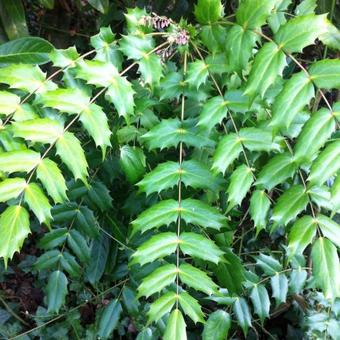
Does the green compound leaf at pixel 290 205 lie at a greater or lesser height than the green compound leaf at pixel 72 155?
lesser

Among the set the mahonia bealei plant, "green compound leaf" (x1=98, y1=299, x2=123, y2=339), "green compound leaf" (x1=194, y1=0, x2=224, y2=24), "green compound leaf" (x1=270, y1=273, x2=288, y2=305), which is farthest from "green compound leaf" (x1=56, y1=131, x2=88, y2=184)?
"green compound leaf" (x1=270, y1=273, x2=288, y2=305)

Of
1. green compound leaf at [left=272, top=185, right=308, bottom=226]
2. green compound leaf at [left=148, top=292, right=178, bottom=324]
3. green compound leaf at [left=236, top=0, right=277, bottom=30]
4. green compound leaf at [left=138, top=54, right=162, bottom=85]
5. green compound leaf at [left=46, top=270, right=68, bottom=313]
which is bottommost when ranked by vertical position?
green compound leaf at [left=46, top=270, right=68, bottom=313]

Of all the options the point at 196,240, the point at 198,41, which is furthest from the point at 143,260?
the point at 198,41

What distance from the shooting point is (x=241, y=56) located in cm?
115

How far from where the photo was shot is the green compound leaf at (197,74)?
1.21 metres

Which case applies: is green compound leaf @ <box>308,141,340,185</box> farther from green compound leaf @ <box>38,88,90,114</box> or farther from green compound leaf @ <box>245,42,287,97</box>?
green compound leaf @ <box>38,88,90,114</box>

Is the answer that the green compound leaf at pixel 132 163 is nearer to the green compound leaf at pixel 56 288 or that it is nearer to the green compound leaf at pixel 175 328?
the green compound leaf at pixel 175 328

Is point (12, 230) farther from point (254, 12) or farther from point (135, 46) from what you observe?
point (254, 12)

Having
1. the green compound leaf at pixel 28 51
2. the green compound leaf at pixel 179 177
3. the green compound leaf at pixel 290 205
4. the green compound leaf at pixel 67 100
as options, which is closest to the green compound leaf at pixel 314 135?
the green compound leaf at pixel 290 205

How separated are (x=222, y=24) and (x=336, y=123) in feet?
1.37

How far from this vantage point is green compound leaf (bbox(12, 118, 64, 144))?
3.52ft

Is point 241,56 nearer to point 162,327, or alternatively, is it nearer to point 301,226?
point 301,226

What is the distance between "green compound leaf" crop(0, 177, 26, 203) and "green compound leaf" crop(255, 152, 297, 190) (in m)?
0.51

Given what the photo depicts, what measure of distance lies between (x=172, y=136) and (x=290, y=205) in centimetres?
32
